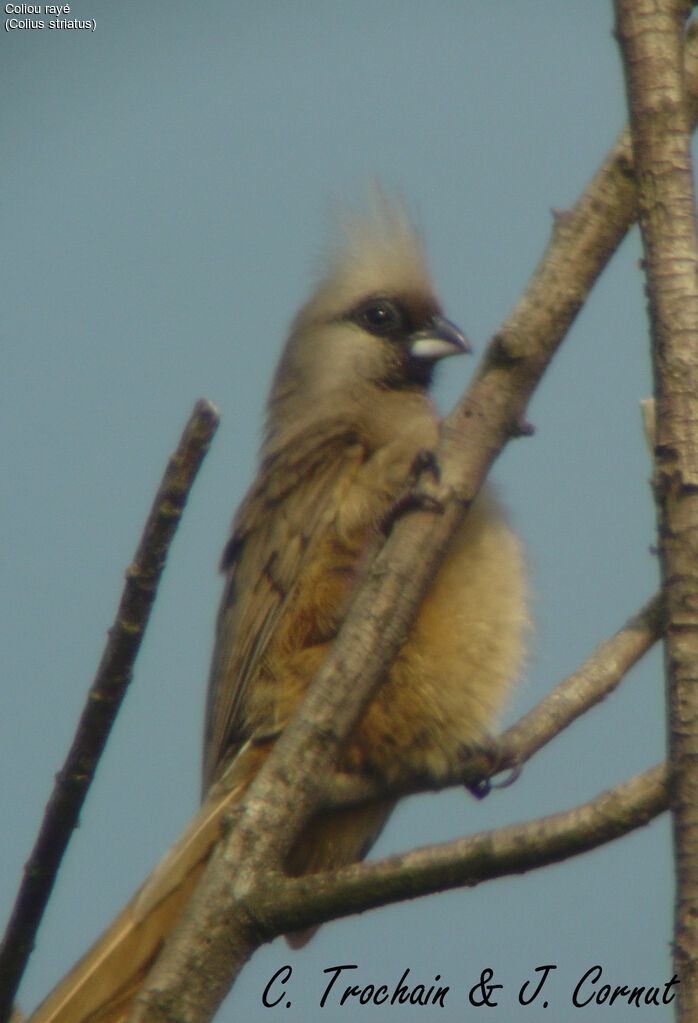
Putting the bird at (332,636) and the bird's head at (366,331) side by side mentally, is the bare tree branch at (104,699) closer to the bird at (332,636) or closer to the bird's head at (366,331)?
the bird at (332,636)

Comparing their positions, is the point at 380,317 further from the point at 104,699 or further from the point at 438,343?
the point at 104,699

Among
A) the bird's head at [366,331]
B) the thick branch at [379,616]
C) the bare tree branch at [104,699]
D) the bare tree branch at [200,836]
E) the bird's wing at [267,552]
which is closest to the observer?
the bare tree branch at [104,699]

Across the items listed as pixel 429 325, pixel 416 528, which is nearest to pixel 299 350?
pixel 429 325

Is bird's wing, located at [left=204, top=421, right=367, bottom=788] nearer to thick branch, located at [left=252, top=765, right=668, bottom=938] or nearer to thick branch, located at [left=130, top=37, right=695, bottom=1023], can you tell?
thick branch, located at [left=130, top=37, right=695, bottom=1023]

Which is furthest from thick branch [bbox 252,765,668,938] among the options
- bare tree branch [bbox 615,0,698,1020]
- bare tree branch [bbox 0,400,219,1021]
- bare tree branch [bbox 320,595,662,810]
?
bare tree branch [bbox 320,595,662,810]

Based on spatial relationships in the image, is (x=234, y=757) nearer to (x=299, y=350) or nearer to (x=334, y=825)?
(x=334, y=825)

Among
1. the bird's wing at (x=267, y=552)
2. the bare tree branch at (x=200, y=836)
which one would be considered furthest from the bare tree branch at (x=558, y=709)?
the bird's wing at (x=267, y=552)
